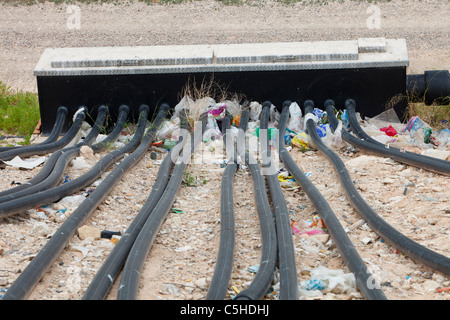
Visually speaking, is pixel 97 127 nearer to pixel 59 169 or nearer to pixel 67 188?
pixel 59 169

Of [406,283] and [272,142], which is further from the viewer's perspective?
[272,142]

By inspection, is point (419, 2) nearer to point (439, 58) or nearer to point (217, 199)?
point (439, 58)

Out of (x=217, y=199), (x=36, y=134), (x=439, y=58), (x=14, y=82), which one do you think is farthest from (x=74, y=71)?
(x=439, y=58)

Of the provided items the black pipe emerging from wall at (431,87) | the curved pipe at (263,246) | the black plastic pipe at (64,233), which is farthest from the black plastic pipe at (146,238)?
the black pipe emerging from wall at (431,87)

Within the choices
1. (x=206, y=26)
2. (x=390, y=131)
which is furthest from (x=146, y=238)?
(x=206, y=26)

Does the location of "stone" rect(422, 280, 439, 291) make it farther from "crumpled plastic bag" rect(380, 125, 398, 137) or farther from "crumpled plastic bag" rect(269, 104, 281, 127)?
"crumpled plastic bag" rect(269, 104, 281, 127)

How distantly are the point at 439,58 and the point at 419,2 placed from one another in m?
3.48

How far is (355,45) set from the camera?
326 inches

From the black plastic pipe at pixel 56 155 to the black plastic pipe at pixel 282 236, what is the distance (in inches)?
71.3

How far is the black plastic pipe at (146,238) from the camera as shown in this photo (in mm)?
3711

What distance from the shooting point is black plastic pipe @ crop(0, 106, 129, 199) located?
5.50 m

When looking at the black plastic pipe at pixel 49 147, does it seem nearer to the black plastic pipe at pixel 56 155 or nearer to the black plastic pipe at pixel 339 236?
the black plastic pipe at pixel 56 155

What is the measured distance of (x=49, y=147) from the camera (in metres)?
6.98
